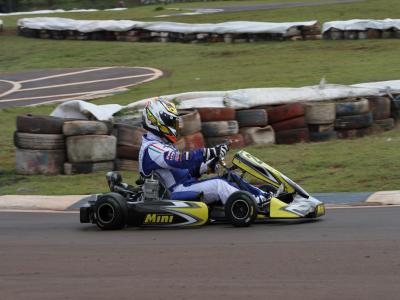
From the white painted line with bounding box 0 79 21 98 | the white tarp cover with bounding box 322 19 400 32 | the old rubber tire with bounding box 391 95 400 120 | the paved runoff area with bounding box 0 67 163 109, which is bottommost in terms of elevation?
the white painted line with bounding box 0 79 21 98

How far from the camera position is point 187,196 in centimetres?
852

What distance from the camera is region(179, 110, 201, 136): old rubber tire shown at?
1202 cm

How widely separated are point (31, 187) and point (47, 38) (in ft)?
63.0

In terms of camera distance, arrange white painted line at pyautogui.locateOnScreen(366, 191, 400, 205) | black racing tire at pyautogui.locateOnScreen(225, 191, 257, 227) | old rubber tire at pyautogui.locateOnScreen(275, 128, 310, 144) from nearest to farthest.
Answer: black racing tire at pyautogui.locateOnScreen(225, 191, 257, 227)
white painted line at pyautogui.locateOnScreen(366, 191, 400, 205)
old rubber tire at pyautogui.locateOnScreen(275, 128, 310, 144)

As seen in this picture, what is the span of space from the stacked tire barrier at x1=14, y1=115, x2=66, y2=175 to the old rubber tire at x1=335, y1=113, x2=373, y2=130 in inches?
165

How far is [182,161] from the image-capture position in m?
8.38

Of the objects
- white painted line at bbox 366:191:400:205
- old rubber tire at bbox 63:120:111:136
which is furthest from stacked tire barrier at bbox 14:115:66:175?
white painted line at bbox 366:191:400:205

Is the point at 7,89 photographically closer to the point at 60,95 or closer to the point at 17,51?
the point at 60,95

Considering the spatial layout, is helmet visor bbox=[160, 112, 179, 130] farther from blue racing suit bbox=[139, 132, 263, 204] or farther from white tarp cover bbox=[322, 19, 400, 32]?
white tarp cover bbox=[322, 19, 400, 32]

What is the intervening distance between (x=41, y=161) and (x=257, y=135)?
3.16 metres

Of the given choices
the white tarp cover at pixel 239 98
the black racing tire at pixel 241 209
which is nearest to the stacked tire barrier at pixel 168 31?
the white tarp cover at pixel 239 98

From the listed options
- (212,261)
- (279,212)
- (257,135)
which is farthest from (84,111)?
(212,261)

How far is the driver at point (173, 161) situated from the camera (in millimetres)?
8367

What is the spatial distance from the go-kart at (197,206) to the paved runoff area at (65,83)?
1039cm
